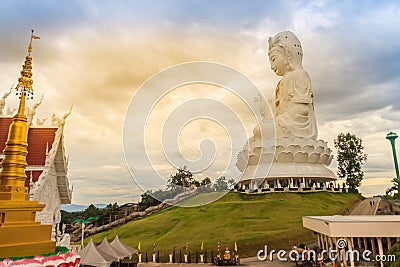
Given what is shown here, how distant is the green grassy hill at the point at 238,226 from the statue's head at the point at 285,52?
15724 mm

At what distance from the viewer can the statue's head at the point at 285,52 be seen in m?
34.7

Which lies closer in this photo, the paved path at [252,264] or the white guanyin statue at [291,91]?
the paved path at [252,264]

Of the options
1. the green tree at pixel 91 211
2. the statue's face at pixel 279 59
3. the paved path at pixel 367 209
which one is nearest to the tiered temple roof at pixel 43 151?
the paved path at pixel 367 209

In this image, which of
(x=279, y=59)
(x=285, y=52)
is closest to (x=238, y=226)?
(x=279, y=59)

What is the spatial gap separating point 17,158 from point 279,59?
1299 inches

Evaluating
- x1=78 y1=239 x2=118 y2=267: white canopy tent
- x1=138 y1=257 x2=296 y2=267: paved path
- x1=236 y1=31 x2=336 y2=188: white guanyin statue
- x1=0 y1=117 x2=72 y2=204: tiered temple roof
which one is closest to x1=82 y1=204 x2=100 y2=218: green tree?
x1=236 y1=31 x2=336 y2=188: white guanyin statue

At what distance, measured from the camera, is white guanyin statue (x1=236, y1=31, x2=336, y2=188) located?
30641mm

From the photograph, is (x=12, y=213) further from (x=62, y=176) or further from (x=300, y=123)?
(x=300, y=123)

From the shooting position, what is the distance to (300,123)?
1296 inches

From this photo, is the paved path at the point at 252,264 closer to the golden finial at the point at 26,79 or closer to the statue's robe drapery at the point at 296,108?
the golden finial at the point at 26,79

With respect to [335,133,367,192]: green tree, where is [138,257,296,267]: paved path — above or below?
below

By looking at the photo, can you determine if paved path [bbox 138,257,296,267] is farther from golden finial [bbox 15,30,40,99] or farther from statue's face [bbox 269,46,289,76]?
statue's face [bbox 269,46,289,76]

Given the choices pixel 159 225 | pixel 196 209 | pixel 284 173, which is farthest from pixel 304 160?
pixel 159 225

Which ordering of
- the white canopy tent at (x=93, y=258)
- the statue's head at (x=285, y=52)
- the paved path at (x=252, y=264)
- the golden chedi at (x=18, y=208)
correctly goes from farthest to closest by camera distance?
the statue's head at (x=285, y=52) < the paved path at (x=252, y=264) < the white canopy tent at (x=93, y=258) < the golden chedi at (x=18, y=208)
